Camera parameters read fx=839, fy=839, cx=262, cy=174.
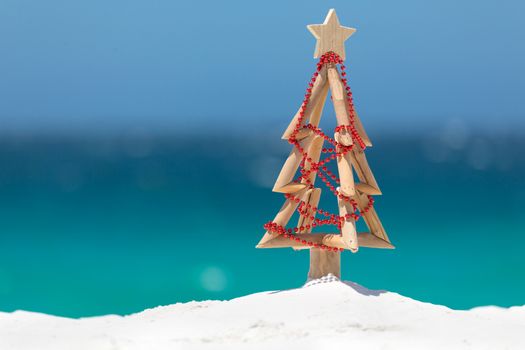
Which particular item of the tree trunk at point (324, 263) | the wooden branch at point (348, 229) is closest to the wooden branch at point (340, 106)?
the wooden branch at point (348, 229)

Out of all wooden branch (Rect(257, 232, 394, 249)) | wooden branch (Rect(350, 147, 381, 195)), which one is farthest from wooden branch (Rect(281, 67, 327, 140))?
wooden branch (Rect(257, 232, 394, 249))

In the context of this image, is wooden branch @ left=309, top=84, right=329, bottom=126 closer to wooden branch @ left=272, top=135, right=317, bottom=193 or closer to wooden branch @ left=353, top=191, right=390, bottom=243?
wooden branch @ left=272, top=135, right=317, bottom=193

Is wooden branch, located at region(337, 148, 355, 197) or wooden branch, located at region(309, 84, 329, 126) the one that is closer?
wooden branch, located at region(337, 148, 355, 197)

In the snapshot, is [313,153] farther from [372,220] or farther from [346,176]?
[372,220]

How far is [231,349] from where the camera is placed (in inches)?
264

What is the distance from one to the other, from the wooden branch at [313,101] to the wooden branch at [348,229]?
81 centimetres

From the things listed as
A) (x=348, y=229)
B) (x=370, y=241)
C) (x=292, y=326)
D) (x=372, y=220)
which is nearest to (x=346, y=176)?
(x=348, y=229)

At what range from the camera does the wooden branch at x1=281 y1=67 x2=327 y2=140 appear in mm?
7852

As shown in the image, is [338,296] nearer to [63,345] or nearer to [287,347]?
[287,347]

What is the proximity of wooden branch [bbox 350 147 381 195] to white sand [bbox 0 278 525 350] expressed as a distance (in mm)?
907

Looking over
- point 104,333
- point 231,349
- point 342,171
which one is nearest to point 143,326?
point 104,333

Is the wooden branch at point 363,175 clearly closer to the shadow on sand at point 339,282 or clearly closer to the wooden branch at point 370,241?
the wooden branch at point 370,241

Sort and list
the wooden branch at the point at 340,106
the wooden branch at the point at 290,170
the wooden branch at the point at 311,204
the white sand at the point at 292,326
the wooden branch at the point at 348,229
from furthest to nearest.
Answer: the wooden branch at the point at 311,204, the wooden branch at the point at 290,170, the wooden branch at the point at 340,106, the wooden branch at the point at 348,229, the white sand at the point at 292,326

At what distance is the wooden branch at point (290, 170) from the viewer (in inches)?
308
